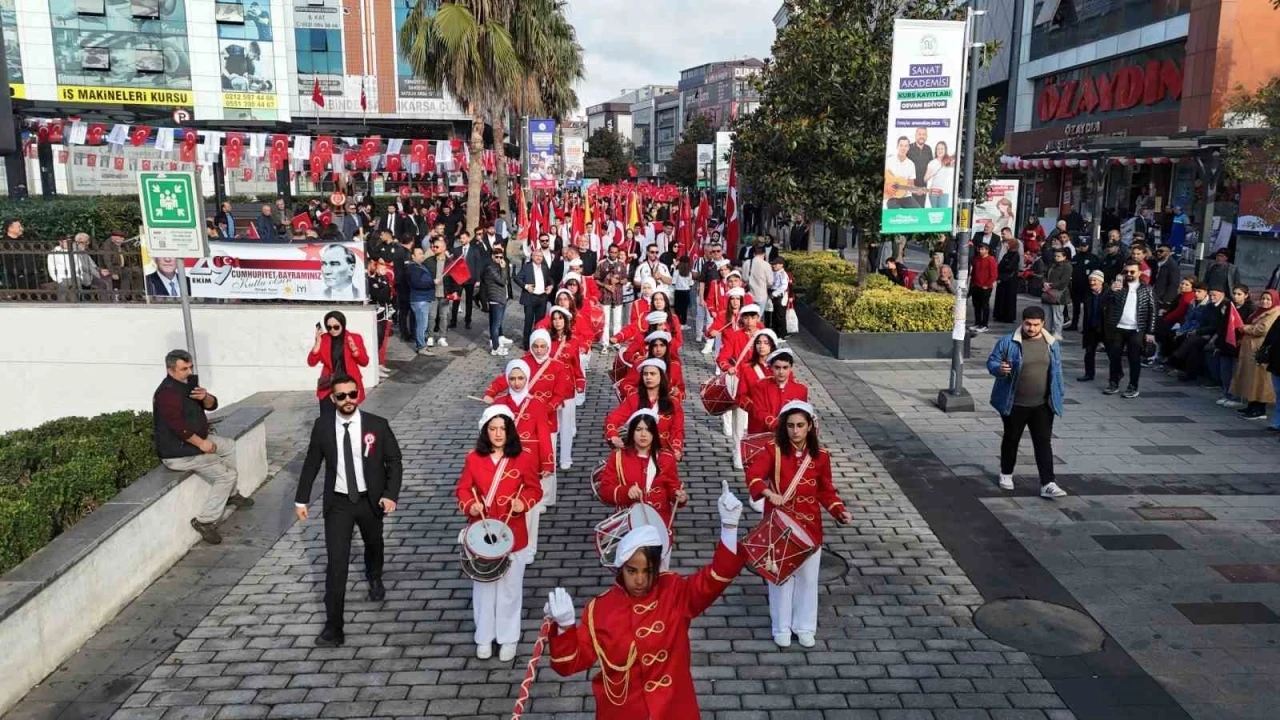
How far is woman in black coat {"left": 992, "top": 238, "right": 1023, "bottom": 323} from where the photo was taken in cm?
1858

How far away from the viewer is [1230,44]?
88.7 ft

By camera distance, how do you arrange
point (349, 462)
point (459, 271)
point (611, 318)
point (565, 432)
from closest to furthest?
point (349, 462)
point (565, 432)
point (459, 271)
point (611, 318)

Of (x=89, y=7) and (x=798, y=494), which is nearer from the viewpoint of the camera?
(x=798, y=494)

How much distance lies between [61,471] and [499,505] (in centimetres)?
362

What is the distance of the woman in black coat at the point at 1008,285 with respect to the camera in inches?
731

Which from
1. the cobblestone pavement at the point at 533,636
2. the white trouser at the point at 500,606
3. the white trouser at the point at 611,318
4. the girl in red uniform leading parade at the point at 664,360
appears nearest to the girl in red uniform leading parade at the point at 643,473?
the white trouser at the point at 500,606

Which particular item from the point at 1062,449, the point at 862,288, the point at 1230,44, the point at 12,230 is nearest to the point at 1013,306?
the point at 862,288

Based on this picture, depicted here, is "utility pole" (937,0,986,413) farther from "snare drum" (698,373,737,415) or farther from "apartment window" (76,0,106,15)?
"apartment window" (76,0,106,15)

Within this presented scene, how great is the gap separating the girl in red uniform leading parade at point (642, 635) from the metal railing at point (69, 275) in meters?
12.1

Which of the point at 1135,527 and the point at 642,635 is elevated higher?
the point at 642,635

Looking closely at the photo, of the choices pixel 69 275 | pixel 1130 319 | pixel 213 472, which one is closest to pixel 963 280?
pixel 1130 319

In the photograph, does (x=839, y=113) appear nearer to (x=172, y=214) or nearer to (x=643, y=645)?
(x=172, y=214)

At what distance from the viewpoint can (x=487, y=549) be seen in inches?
222

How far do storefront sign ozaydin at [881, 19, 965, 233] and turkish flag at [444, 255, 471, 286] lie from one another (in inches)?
310
